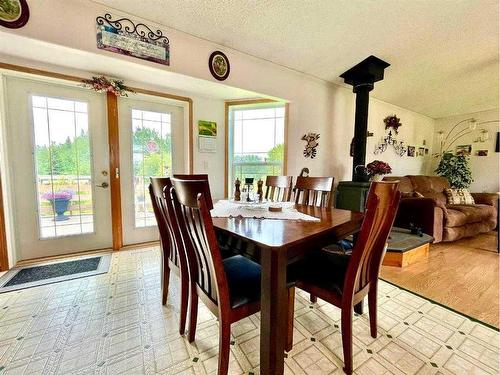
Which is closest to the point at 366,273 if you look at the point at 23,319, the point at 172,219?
the point at 172,219

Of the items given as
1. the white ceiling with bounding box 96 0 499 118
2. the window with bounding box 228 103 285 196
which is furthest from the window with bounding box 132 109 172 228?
the white ceiling with bounding box 96 0 499 118

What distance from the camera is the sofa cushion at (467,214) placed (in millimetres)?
3031

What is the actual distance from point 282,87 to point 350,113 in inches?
56.4

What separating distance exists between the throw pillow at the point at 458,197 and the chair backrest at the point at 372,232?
3605mm

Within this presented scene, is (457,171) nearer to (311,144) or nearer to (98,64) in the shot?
(311,144)

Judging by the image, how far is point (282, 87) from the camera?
289cm

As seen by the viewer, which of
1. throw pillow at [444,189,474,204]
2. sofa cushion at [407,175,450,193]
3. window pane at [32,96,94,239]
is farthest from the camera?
sofa cushion at [407,175,450,193]

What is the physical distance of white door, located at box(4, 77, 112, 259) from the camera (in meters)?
2.25

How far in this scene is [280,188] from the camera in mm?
2328

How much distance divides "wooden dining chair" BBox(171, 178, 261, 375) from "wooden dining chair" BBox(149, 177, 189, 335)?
9cm

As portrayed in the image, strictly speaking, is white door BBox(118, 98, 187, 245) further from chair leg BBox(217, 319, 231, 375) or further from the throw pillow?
the throw pillow

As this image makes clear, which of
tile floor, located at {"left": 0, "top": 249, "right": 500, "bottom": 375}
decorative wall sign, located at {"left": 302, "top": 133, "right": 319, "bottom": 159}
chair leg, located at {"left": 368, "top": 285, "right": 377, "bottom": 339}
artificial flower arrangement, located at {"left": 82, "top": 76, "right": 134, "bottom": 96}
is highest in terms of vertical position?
artificial flower arrangement, located at {"left": 82, "top": 76, "right": 134, "bottom": 96}

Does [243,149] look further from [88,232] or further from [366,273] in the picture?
[366,273]

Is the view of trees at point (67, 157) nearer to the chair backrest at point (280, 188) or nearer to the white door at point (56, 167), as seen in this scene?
the white door at point (56, 167)
